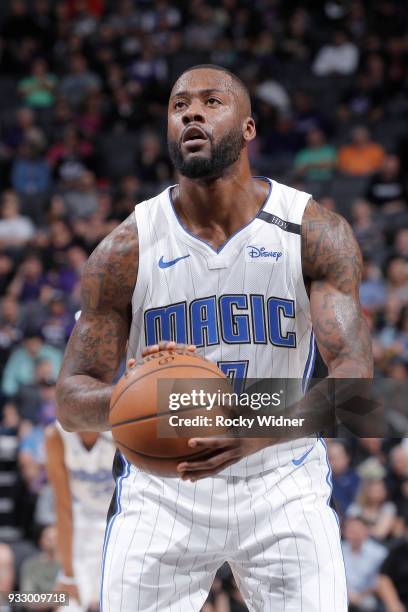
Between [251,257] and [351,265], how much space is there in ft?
1.24

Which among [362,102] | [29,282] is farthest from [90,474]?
[362,102]

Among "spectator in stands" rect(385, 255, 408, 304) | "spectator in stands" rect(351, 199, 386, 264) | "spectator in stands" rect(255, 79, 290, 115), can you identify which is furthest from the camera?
"spectator in stands" rect(255, 79, 290, 115)

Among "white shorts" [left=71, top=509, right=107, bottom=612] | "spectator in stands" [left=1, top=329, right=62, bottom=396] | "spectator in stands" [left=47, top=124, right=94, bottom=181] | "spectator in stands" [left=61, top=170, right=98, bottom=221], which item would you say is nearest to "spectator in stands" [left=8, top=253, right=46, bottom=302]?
"spectator in stands" [left=1, top=329, right=62, bottom=396]

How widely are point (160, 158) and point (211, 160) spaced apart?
926 cm

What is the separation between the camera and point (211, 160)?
157 inches

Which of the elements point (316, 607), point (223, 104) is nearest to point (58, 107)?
point (223, 104)

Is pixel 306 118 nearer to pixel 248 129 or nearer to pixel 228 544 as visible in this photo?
pixel 248 129

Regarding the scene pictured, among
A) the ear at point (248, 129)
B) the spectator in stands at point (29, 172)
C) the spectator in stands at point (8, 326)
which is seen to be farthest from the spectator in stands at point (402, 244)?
the ear at point (248, 129)

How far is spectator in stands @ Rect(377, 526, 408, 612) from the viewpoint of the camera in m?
8.07

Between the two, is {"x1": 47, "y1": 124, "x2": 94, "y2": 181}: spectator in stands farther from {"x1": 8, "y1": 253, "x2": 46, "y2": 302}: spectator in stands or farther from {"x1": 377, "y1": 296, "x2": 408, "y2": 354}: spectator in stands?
{"x1": 377, "y1": 296, "x2": 408, "y2": 354}: spectator in stands

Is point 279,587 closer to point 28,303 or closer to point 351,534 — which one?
point 351,534

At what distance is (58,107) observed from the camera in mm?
13914

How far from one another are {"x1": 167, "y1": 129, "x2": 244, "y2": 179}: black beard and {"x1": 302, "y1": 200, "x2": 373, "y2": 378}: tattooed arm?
1.23ft

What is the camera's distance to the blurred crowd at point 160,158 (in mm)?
8789
